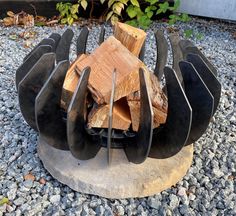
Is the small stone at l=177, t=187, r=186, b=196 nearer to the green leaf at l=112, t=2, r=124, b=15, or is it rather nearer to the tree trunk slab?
the tree trunk slab

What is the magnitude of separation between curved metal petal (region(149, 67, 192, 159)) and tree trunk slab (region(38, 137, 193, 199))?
122 mm

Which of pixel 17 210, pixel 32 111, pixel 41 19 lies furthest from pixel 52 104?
pixel 41 19

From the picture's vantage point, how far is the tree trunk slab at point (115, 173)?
1903 mm

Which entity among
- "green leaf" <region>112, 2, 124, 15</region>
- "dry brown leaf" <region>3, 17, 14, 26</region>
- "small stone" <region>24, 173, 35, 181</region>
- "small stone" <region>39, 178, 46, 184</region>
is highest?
"green leaf" <region>112, 2, 124, 15</region>

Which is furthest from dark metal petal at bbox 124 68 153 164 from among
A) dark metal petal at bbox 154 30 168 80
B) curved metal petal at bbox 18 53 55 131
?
dark metal petal at bbox 154 30 168 80

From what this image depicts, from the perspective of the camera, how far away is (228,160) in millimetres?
2215

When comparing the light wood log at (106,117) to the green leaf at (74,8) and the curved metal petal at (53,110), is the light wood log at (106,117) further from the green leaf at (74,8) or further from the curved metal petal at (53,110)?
the green leaf at (74,8)

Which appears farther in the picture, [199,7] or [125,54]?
[199,7]

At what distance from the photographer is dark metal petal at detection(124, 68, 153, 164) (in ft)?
5.54

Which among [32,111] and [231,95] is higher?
[32,111]

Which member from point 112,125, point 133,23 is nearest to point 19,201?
point 112,125

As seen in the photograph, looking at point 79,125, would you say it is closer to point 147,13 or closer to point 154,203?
point 154,203

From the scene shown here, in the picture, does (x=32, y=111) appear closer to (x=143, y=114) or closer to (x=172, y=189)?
(x=143, y=114)

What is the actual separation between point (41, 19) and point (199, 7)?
1.83 meters
